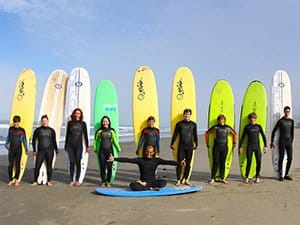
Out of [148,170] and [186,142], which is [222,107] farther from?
[148,170]

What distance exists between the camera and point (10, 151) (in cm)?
666

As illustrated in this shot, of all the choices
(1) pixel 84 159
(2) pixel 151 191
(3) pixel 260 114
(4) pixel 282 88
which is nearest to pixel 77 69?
(1) pixel 84 159

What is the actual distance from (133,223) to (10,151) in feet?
11.4

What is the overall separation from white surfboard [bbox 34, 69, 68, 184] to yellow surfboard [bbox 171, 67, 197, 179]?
91.8 inches

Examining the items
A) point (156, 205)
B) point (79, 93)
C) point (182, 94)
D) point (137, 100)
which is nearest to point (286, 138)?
point (182, 94)

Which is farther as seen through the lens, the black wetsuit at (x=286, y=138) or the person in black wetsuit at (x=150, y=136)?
the black wetsuit at (x=286, y=138)

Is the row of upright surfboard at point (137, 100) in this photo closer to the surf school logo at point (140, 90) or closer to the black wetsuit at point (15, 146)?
the surf school logo at point (140, 90)

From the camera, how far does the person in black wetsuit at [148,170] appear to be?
5855 millimetres

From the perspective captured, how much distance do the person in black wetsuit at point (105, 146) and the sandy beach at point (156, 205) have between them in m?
0.30

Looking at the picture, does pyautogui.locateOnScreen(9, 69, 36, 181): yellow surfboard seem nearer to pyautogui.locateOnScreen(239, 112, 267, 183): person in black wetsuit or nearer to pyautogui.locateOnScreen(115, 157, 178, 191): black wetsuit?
pyautogui.locateOnScreen(115, 157, 178, 191): black wetsuit

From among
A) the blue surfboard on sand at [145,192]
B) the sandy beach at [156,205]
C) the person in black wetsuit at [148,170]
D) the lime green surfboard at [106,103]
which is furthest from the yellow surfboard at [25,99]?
the person in black wetsuit at [148,170]

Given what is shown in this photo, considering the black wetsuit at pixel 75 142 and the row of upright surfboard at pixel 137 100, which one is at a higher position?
the row of upright surfboard at pixel 137 100

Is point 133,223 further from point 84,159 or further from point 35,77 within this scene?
point 35,77

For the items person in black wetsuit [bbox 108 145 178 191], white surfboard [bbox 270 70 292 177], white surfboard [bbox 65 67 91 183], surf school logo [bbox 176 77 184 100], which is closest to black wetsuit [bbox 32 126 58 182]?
white surfboard [bbox 65 67 91 183]
